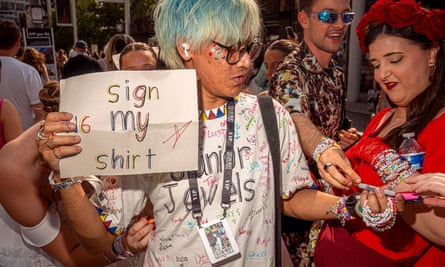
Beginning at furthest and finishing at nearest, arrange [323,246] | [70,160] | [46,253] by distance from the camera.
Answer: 1. [46,253]
2. [323,246]
3. [70,160]

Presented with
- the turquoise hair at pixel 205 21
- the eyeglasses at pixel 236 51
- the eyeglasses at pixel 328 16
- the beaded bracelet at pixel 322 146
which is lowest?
the beaded bracelet at pixel 322 146

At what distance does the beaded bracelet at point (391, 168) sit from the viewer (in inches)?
58.5

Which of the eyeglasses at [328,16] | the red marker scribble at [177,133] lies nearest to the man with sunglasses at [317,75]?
the eyeglasses at [328,16]

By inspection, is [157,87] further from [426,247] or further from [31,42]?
[31,42]

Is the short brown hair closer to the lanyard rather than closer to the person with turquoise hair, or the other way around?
the person with turquoise hair

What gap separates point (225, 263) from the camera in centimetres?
140

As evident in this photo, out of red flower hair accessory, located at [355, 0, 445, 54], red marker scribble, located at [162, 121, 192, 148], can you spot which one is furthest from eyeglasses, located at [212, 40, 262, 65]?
red flower hair accessory, located at [355, 0, 445, 54]

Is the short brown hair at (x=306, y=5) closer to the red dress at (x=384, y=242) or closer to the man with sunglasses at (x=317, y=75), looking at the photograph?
the man with sunglasses at (x=317, y=75)

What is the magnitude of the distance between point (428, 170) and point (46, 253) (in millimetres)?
1831

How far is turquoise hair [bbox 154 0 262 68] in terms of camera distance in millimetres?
1379

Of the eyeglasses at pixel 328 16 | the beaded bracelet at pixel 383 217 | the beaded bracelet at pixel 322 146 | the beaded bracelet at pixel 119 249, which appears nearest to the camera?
the beaded bracelet at pixel 383 217

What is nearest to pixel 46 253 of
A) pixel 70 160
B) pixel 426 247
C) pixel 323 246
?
pixel 70 160

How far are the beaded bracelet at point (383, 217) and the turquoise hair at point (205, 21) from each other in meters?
0.79

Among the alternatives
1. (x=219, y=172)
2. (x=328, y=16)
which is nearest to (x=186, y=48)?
(x=219, y=172)
